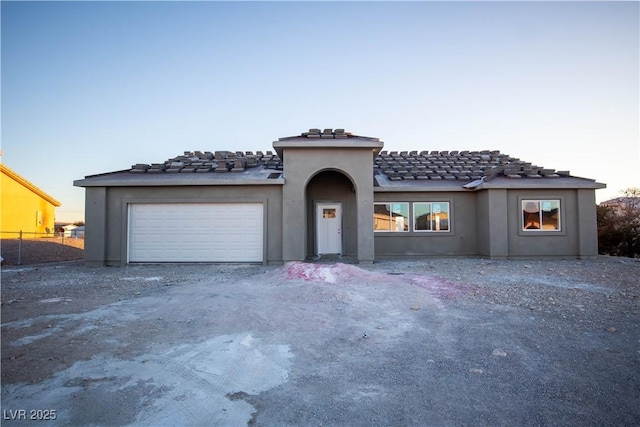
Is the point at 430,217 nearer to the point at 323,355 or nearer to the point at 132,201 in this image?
the point at 132,201

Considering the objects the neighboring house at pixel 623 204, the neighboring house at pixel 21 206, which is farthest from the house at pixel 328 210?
the neighboring house at pixel 21 206

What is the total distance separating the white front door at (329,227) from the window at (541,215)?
751 centimetres

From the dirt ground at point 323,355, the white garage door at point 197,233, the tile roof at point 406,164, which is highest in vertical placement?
the tile roof at point 406,164

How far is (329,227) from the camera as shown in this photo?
A: 52.0ft

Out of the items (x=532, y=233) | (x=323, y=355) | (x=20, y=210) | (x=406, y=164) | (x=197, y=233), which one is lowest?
(x=323, y=355)

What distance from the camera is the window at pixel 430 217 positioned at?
50.3 feet

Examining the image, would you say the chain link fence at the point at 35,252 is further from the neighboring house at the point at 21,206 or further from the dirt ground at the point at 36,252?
the neighboring house at the point at 21,206

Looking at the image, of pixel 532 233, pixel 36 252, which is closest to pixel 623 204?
pixel 532 233

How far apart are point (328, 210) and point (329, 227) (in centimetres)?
75

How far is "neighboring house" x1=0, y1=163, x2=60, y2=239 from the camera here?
25.0m

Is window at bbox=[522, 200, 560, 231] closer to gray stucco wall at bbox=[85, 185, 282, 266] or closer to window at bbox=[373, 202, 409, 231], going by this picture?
window at bbox=[373, 202, 409, 231]

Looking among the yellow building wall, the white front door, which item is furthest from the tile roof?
the yellow building wall

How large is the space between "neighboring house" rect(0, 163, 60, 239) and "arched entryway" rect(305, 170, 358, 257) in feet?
64.9

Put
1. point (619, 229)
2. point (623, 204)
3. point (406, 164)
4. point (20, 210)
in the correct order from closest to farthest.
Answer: point (619, 229) → point (406, 164) → point (623, 204) → point (20, 210)
